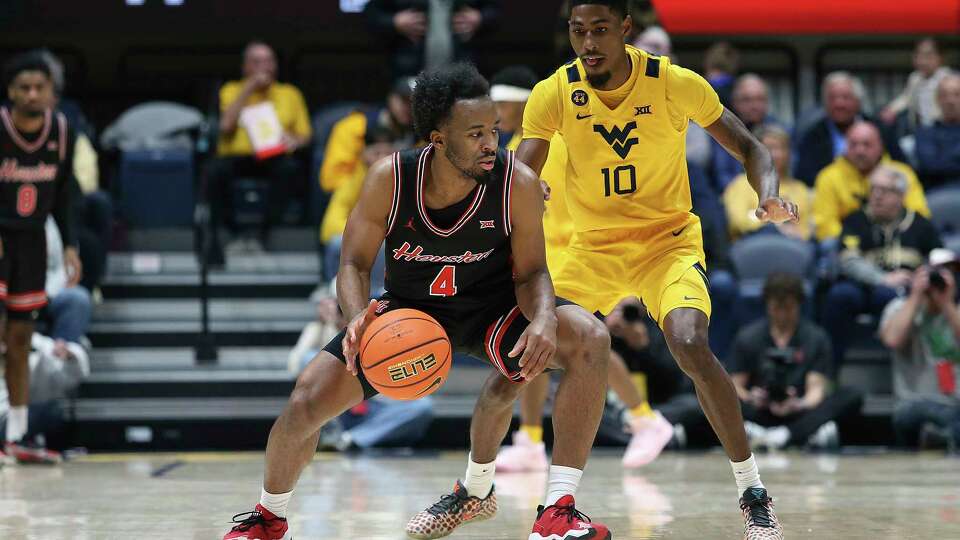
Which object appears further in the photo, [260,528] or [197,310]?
[197,310]

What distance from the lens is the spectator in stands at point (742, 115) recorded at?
9.72 meters

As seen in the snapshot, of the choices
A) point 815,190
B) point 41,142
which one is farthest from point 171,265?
point 815,190

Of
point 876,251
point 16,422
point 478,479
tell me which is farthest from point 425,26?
point 478,479

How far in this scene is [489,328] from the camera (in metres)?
4.68

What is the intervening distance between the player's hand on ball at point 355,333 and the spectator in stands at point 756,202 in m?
5.53

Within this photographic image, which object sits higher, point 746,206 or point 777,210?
point 777,210

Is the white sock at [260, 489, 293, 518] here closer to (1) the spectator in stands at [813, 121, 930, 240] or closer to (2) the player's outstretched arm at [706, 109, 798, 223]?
(2) the player's outstretched arm at [706, 109, 798, 223]

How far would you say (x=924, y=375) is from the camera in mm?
8594

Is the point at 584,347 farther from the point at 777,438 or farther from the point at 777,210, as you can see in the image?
the point at 777,438

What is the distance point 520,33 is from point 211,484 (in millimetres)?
5357

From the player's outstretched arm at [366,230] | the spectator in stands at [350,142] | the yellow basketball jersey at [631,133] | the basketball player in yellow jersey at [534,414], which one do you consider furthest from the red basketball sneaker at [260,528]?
the spectator in stands at [350,142]

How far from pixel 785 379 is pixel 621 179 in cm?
377

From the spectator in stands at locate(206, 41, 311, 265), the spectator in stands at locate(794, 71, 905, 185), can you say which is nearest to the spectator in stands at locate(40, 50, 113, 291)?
the spectator in stands at locate(206, 41, 311, 265)

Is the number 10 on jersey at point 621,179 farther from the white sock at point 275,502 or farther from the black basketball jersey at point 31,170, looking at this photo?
the black basketball jersey at point 31,170
